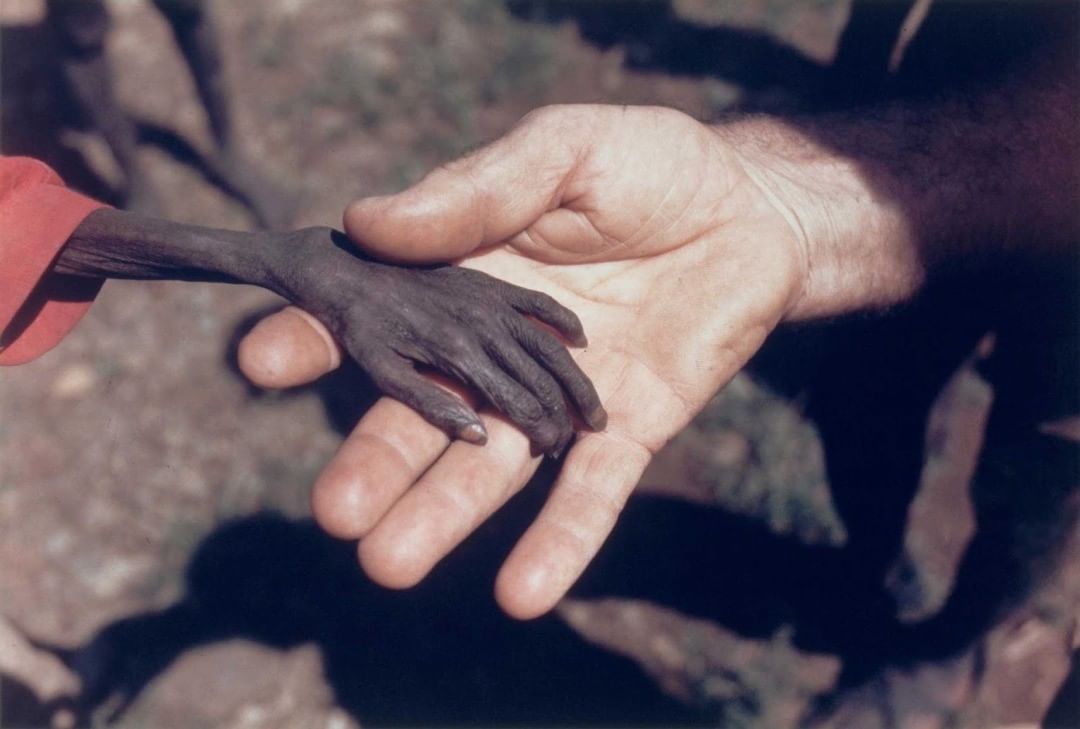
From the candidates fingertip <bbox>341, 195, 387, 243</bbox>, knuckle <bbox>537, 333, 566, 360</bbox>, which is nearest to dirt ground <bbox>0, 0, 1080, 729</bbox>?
knuckle <bbox>537, 333, 566, 360</bbox>

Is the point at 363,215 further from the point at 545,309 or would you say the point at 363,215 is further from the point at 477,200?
the point at 545,309

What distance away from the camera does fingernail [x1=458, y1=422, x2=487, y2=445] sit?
206 cm

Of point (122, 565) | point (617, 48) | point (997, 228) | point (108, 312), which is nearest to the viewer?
point (997, 228)

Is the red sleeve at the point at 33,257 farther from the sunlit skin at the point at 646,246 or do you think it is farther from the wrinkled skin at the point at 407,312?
the sunlit skin at the point at 646,246

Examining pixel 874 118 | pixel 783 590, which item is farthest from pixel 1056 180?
pixel 783 590

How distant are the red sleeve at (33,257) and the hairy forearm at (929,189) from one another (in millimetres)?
1907

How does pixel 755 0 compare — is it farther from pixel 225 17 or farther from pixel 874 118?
pixel 225 17

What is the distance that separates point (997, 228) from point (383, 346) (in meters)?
1.97

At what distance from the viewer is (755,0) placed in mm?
4531

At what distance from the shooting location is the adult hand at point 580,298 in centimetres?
200

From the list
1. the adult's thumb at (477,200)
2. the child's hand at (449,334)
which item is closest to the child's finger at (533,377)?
the child's hand at (449,334)

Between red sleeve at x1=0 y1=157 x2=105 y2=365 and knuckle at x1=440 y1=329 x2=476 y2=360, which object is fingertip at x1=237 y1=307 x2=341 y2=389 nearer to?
knuckle at x1=440 y1=329 x2=476 y2=360

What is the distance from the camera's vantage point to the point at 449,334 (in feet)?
6.91

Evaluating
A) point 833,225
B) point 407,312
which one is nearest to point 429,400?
point 407,312
